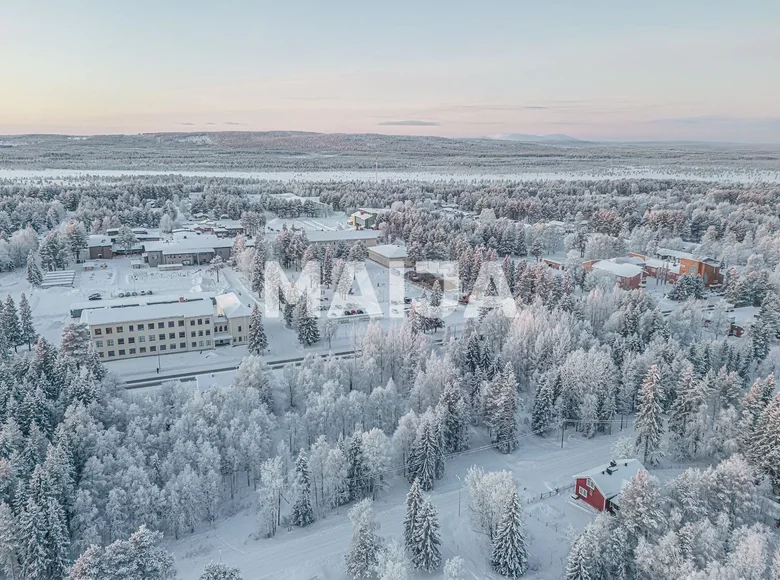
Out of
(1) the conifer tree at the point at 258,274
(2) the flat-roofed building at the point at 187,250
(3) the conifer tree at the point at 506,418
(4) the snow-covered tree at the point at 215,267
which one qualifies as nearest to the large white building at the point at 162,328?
(1) the conifer tree at the point at 258,274

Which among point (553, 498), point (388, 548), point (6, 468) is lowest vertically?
point (553, 498)

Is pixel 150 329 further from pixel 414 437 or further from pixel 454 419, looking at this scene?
pixel 454 419

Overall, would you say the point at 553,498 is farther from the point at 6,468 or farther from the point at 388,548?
the point at 6,468

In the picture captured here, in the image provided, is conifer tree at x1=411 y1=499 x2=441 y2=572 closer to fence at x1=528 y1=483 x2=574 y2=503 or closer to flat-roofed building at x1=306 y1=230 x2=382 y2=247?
fence at x1=528 y1=483 x2=574 y2=503

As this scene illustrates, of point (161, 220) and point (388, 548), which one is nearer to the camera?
point (388, 548)

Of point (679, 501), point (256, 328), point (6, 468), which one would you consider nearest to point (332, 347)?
point (256, 328)

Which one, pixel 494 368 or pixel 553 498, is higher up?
pixel 494 368

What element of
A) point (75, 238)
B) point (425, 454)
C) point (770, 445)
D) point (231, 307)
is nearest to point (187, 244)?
point (75, 238)
